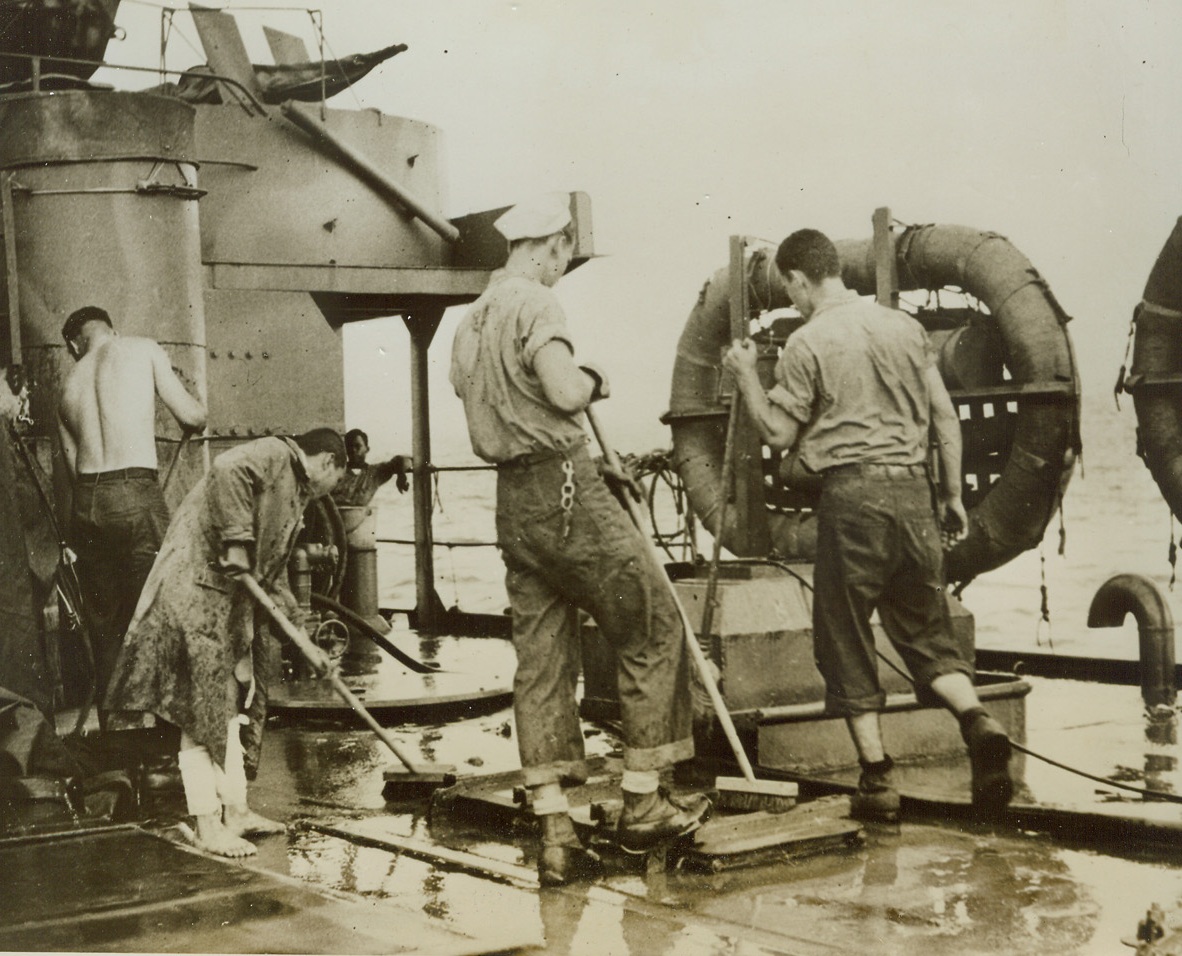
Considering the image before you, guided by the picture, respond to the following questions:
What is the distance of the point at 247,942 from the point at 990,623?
19.3 m

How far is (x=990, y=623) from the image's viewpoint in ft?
72.7

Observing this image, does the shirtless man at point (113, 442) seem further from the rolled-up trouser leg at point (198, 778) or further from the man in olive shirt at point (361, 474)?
the rolled-up trouser leg at point (198, 778)

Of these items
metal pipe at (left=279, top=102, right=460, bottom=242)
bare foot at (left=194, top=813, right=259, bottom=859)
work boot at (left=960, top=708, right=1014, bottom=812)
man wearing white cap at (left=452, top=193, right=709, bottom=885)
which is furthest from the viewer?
metal pipe at (left=279, top=102, right=460, bottom=242)

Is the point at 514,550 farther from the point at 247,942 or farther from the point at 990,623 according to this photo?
the point at 990,623

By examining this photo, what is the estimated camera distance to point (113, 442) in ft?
20.9

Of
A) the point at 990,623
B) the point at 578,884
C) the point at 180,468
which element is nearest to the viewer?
the point at 578,884

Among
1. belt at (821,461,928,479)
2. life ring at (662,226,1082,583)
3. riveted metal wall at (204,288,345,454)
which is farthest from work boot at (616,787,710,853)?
riveted metal wall at (204,288,345,454)

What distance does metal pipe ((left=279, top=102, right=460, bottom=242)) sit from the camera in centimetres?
722

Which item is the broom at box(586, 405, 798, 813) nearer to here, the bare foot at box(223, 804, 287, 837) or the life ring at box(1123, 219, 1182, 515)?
the bare foot at box(223, 804, 287, 837)

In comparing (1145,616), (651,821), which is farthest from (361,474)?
(1145,616)

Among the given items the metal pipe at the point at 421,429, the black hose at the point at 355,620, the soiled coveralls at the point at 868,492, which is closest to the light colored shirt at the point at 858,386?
the soiled coveralls at the point at 868,492

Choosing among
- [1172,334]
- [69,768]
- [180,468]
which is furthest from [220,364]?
[1172,334]

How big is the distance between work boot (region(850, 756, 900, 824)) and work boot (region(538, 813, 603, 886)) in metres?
1.00

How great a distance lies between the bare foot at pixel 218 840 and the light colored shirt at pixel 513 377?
5.15 ft
